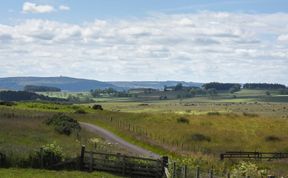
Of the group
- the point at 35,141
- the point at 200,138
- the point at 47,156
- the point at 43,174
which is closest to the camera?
the point at 43,174

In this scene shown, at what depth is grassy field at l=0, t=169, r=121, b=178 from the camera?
32.8 m

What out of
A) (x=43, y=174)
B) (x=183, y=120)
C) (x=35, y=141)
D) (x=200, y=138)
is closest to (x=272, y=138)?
(x=200, y=138)

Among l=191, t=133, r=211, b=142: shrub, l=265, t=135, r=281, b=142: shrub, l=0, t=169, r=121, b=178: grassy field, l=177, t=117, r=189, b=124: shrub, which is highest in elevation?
l=0, t=169, r=121, b=178: grassy field

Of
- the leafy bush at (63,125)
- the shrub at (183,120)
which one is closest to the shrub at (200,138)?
the leafy bush at (63,125)

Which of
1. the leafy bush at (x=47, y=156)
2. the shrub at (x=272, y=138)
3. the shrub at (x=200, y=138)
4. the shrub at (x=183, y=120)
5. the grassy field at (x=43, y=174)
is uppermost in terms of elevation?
the leafy bush at (x=47, y=156)

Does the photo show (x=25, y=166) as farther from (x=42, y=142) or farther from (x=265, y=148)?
(x=265, y=148)

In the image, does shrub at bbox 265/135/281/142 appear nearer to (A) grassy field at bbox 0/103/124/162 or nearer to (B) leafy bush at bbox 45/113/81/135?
(A) grassy field at bbox 0/103/124/162

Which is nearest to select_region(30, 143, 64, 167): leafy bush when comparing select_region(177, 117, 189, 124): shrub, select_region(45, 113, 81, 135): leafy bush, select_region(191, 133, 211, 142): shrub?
select_region(45, 113, 81, 135): leafy bush

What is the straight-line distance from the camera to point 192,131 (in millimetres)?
78312

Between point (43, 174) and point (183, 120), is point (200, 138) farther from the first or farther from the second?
point (43, 174)

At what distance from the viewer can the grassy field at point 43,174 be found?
32.8 meters

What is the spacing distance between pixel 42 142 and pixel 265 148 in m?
28.9

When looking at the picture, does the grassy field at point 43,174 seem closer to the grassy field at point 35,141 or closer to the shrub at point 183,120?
the grassy field at point 35,141

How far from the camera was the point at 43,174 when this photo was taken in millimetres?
34062
